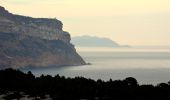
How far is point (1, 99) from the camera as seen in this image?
37062mm

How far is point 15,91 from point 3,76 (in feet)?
27.8

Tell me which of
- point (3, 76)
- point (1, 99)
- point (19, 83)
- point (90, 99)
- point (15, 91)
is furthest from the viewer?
point (3, 76)

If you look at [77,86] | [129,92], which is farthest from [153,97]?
[77,86]

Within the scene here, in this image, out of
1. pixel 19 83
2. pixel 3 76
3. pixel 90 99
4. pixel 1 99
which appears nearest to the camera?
pixel 90 99

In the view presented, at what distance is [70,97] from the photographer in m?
→ 34.8

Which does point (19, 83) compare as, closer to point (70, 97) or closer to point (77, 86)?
point (77, 86)

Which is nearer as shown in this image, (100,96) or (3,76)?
(100,96)

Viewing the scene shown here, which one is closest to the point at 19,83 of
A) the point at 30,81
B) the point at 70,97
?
the point at 30,81

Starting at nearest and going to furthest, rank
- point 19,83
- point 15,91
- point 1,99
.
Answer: point 1,99 < point 15,91 < point 19,83

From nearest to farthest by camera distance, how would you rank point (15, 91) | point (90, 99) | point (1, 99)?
point (90, 99), point (1, 99), point (15, 91)

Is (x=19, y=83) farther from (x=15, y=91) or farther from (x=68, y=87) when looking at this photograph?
(x=68, y=87)

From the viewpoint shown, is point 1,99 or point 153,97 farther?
point 1,99

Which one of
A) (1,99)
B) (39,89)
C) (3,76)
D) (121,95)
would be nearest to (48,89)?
(39,89)

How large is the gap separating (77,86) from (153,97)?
6338 millimetres
